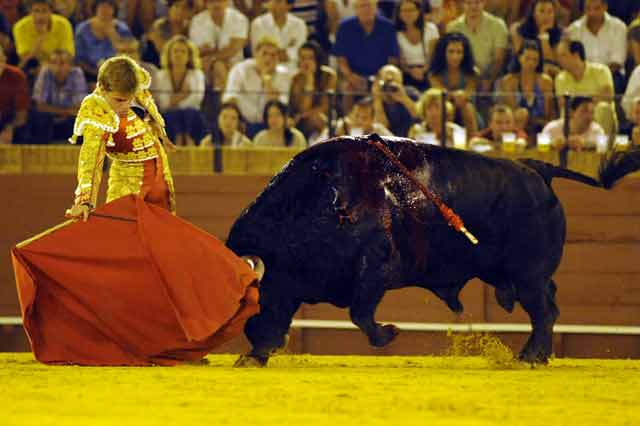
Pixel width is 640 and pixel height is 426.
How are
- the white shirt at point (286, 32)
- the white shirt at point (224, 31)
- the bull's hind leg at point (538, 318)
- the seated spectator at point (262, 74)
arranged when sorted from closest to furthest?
the bull's hind leg at point (538, 318) < the seated spectator at point (262, 74) < the white shirt at point (286, 32) < the white shirt at point (224, 31)

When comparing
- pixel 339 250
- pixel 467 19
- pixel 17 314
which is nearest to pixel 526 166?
pixel 339 250

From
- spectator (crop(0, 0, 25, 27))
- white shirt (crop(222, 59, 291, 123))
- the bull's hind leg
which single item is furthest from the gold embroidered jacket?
spectator (crop(0, 0, 25, 27))

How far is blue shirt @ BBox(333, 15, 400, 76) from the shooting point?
11.5m

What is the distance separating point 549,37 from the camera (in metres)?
11.6

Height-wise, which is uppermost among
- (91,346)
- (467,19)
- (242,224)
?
(467,19)

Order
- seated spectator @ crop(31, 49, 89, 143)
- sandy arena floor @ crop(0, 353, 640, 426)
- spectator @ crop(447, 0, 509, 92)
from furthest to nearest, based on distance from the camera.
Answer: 1. spectator @ crop(447, 0, 509, 92)
2. seated spectator @ crop(31, 49, 89, 143)
3. sandy arena floor @ crop(0, 353, 640, 426)

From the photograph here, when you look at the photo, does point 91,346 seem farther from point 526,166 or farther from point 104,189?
point 104,189

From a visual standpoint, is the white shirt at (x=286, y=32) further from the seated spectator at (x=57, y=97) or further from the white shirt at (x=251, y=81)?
the seated spectator at (x=57, y=97)

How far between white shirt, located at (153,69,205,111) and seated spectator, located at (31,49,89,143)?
0.51 m

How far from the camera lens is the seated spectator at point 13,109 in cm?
1063

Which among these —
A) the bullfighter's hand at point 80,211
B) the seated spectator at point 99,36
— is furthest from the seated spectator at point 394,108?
the bullfighter's hand at point 80,211

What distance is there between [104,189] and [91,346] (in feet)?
11.9

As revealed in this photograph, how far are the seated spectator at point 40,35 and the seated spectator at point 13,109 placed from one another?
2.04ft

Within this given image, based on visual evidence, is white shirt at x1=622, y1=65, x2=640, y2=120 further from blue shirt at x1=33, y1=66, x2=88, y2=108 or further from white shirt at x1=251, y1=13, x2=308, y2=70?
blue shirt at x1=33, y1=66, x2=88, y2=108
